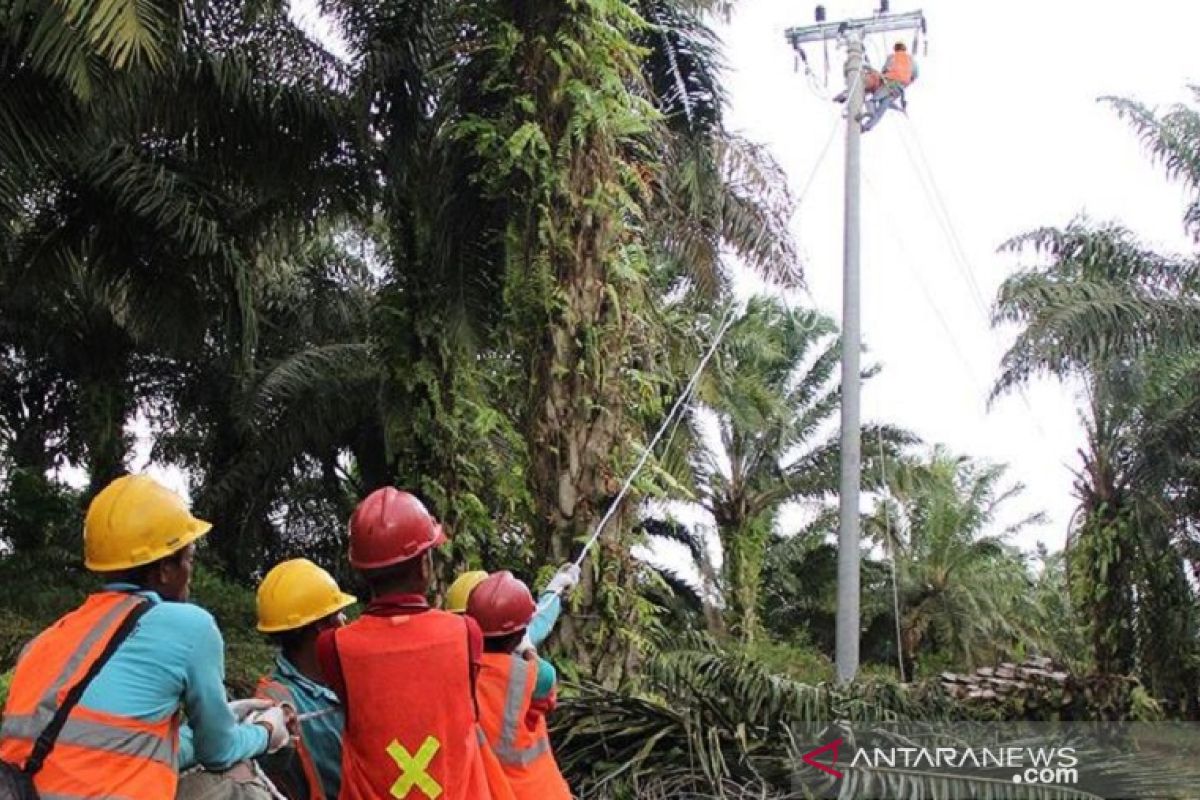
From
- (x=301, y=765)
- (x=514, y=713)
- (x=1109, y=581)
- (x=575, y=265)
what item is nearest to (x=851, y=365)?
(x=575, y=265)

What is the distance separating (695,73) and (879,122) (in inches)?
88.8

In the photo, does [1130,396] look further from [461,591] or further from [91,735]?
[91,735]

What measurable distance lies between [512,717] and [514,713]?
0.04 ft

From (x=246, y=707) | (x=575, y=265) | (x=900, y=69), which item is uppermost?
(x=900, y=69)

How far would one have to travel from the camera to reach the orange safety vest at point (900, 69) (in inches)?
451

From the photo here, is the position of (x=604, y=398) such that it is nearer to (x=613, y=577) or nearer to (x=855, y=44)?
(x=613, y=577)

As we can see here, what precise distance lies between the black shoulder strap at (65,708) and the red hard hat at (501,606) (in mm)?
1216

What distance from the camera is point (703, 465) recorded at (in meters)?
21.1

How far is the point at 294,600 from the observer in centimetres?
344

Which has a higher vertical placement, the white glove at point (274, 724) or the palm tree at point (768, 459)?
the palm tree at point (768, 459)

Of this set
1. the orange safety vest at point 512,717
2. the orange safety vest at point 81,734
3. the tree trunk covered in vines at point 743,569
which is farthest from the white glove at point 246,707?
the tree trunk covered in vines at point 743,569

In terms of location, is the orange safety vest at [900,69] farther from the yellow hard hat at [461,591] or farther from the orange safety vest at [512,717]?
the orange safety vest at [512,717]

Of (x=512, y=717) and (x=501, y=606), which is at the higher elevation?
(x=501, y=606)

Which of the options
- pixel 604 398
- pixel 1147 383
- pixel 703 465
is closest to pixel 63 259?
pixel 604 398
